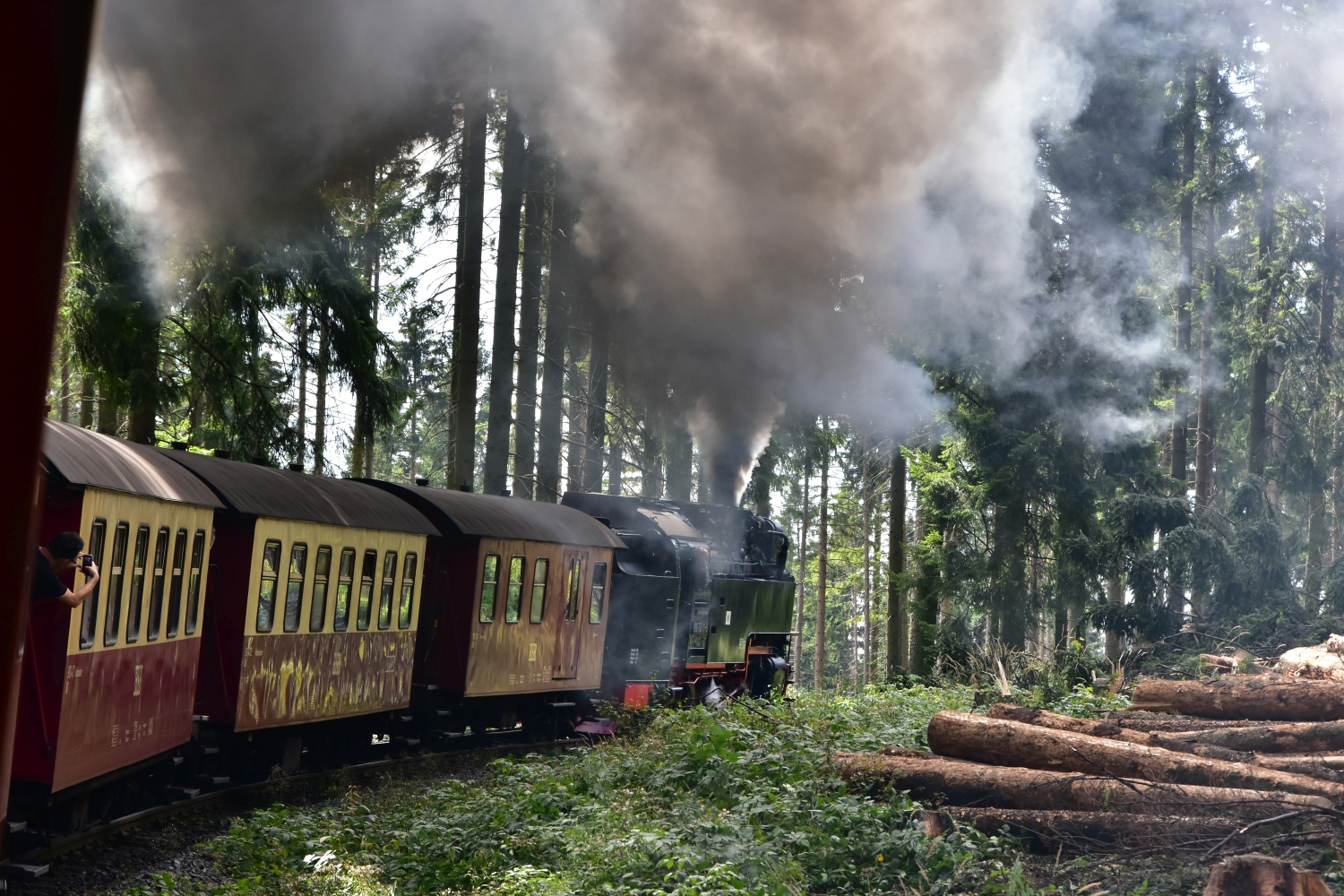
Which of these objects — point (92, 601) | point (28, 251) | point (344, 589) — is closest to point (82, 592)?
point (92, 601)

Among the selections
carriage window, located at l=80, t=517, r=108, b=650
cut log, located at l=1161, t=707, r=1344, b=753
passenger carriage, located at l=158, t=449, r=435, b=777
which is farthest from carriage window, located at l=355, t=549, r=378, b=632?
cut log, located at l=1161, t=707, r=1344, b=753

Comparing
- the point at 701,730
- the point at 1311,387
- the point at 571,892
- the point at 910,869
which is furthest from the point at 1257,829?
the point at 1311,387

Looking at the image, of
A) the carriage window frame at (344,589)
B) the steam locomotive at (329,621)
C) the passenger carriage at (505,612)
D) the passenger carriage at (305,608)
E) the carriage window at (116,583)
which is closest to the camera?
the steam locomotive at (329,621)

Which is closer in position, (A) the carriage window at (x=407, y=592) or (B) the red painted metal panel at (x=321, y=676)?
(B) the red painted metal panel at (x=321, y=676)

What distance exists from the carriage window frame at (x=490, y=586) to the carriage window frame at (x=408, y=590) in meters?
0.87

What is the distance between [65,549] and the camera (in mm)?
6895

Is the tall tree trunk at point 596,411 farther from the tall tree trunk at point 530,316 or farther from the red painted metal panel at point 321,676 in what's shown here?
the red painted metal panel at point 321,676

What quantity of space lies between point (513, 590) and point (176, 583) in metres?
5.69

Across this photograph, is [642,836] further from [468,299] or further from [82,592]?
[468,299]

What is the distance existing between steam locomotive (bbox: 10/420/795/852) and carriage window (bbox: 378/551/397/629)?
0.02 m

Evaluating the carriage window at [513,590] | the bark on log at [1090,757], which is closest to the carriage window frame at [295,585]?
the carriage window at [513,590]

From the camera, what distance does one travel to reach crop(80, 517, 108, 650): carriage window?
747cm

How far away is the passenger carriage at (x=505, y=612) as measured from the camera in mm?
13812

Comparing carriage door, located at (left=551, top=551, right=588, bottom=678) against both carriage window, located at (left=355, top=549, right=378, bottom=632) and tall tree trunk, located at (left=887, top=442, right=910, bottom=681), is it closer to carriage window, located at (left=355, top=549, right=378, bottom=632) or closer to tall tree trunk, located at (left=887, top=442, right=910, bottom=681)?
carriage window, located at (left=355, top=549, right=378, bottom=632)
